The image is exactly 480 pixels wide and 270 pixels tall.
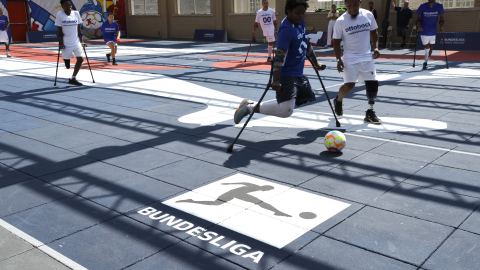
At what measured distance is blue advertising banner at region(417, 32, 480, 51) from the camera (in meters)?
21.0

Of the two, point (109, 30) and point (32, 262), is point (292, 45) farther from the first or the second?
point (109, 30)

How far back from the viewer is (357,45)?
288 inches

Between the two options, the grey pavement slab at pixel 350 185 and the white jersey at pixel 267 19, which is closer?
the grey pavement slab at pixel 350 185

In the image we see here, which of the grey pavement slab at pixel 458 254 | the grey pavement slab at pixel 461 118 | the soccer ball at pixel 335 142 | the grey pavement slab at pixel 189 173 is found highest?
the soccer ball at pixel 335 142

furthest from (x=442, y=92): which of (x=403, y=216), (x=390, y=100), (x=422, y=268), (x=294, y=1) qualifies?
(x=422, y=268)

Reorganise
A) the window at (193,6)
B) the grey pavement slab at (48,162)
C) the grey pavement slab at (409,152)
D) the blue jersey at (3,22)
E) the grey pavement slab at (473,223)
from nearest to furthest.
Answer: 1. the grey pavement slab at (473,223)
2. the grey pavement slab at (48,162)
3. the grey pavement slab at (409,152)
4. the blue jersey at (3,22)
5. the window at (193,6)

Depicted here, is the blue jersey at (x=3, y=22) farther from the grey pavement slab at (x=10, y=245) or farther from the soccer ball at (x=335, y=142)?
the grey pavement slab at (x=10, y=245)

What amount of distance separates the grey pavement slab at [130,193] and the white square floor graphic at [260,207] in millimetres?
238

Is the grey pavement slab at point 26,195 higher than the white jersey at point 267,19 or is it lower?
lower

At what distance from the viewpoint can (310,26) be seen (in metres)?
27.7

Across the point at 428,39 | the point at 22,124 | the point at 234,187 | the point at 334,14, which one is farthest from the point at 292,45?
the point at 334,14

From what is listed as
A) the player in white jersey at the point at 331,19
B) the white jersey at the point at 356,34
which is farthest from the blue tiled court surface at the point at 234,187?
the player in white jersey at the point at 331,19

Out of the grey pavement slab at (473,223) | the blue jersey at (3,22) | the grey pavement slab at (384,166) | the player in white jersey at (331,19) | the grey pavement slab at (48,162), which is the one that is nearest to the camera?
the grey pavement slab at (473,223)

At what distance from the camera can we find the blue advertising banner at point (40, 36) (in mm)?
32531
